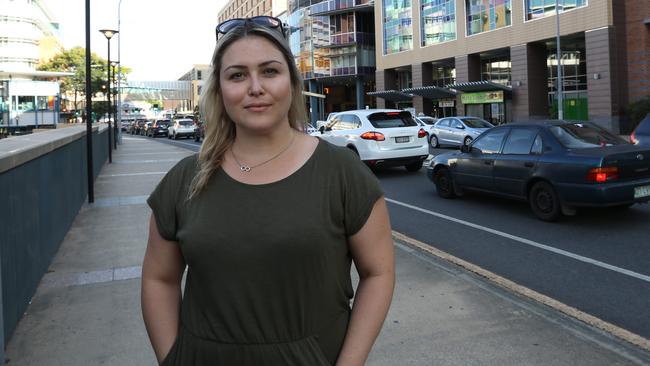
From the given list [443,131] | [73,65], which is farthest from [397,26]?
[73,65]

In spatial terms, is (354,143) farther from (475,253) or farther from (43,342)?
(43,342)

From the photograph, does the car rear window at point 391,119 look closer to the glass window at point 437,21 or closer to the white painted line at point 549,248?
the white painted line at point 549,248

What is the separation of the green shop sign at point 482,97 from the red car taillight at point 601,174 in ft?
113

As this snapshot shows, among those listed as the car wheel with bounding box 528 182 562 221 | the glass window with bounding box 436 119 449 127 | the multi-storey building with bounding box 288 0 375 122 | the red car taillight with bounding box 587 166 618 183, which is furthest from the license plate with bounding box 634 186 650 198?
the multi-storey building with bounding box 288 0 375 122

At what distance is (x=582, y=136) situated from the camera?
830 cm

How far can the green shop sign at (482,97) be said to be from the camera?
40438mm

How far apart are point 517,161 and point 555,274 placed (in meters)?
3.33

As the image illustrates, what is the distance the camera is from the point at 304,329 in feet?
5.22

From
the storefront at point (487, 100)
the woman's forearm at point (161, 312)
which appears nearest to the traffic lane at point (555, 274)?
the woman's forearm at point (161, 312)

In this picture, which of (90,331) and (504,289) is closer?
(90,331)

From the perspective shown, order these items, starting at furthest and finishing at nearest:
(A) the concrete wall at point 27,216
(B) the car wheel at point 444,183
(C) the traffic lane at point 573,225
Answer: (B) the car wheel at point 444,183
(C) the traffic lane at point 573,225
(A) the concrete wall at point 27,216

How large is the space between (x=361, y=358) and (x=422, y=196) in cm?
972

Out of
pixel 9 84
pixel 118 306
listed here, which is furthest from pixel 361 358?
pixel 9 84

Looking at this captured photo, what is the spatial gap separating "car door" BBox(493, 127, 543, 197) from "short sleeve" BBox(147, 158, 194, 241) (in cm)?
748
